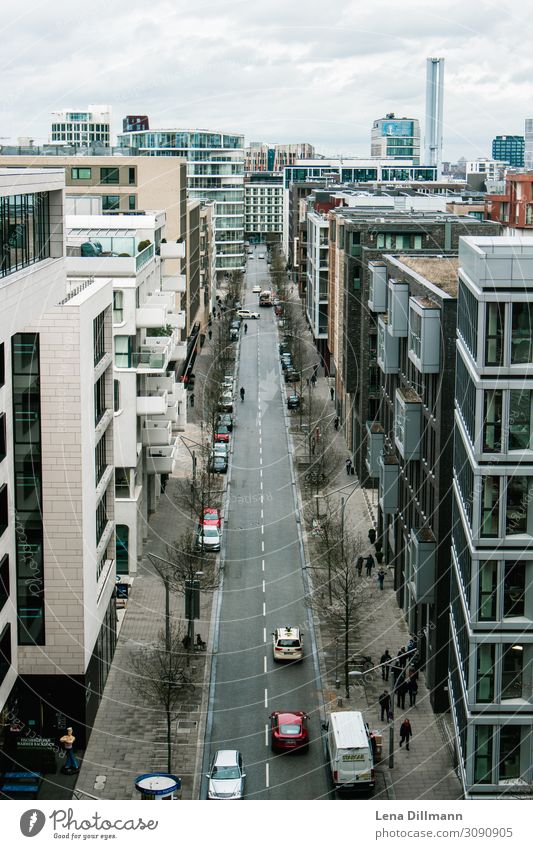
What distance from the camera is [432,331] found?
2256 cm

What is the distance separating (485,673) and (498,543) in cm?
176

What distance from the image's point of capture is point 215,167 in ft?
301

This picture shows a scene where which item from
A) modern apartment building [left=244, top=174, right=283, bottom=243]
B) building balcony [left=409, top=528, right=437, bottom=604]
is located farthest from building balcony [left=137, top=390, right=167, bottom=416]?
modern apartment building [left=244, top=174, right=283, bottom=243]

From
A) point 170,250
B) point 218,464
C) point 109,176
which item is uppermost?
point 109,176

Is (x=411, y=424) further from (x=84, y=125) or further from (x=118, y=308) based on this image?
(x=84, y=125)

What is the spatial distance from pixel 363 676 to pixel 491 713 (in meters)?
6.61

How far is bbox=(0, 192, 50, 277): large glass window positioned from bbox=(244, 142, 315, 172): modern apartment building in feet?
479

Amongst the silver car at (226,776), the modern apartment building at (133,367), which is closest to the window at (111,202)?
the modern apartment building at (133,367)

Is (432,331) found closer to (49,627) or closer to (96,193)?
(49,627)

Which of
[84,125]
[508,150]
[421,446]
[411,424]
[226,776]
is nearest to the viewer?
[226,776]

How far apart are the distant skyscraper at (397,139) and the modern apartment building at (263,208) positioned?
11.4 metres

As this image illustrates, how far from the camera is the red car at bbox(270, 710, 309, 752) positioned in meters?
20.5

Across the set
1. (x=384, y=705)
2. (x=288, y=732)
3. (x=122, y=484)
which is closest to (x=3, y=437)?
(x=288, y=732)

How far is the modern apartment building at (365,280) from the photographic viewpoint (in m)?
37.4
